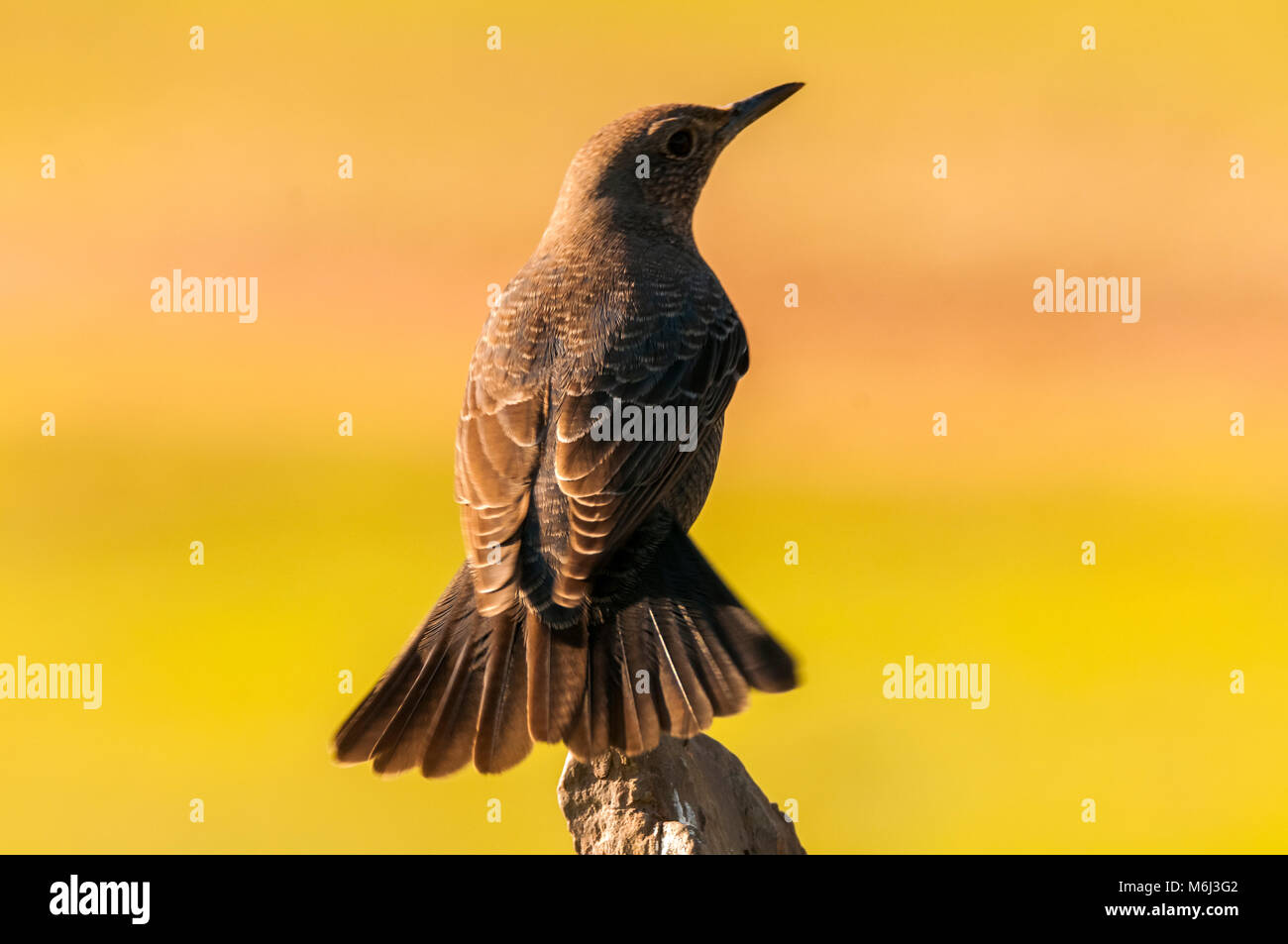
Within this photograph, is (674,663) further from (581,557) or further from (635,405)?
(635,405)

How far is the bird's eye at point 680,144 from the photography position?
667 centimetres

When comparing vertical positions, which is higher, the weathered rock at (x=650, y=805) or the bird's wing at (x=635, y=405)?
the bird's wing at (x=635, y=405)

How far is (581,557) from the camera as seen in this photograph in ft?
17.1

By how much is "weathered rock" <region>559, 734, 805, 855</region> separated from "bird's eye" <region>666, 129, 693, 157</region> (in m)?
2.99

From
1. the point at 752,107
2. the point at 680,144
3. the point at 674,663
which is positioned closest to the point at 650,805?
the point at 674,663

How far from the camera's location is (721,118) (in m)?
6.84

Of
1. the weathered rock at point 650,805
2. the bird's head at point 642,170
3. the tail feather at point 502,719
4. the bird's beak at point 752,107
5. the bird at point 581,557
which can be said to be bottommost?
the weathered rock at point 650,805

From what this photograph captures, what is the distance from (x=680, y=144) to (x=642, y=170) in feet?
0.85

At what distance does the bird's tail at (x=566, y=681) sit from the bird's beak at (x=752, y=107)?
106 inches

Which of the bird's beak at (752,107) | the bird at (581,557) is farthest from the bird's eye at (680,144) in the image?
the bird at (581,557)

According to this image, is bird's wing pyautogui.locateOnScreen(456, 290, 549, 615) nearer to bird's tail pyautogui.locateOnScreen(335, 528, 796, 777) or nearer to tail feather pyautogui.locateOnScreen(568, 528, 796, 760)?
bird's tail pyautogui.locateOnScreen(335, 528, 796, 777)

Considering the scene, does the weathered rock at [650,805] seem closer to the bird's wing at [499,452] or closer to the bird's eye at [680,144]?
the bird's wing at [499,452]

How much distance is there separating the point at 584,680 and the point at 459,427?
1454 mm

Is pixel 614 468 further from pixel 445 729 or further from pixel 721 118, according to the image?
pixel 721 118
